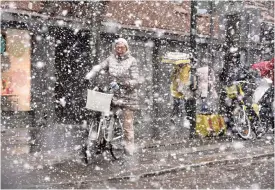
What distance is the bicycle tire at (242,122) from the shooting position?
1193cm

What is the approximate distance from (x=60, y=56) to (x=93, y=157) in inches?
401

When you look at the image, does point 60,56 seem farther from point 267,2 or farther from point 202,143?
point 267,2

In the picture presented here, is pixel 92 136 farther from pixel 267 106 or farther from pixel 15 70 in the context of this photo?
pixel 15 70

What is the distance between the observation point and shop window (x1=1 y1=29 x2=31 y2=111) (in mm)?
17156

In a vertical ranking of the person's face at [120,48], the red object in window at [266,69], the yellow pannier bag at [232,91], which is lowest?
the yellow pannier bag at [232,91]

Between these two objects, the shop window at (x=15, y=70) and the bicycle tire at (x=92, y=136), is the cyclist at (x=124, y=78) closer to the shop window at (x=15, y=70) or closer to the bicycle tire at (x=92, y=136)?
the bicycle tire at (x=92, y=136)

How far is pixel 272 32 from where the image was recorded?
80.2 ft

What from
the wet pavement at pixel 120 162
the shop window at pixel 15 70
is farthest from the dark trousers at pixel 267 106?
the shop window at pixel 15 70

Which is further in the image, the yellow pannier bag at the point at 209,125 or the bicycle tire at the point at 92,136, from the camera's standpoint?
the yellow pannier bag at the point at 209,125

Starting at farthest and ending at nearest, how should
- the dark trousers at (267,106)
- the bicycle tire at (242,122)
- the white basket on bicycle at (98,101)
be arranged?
the dark trousers at (267,106), the bicycle tire at (242,122), the white basket on bicycle at (98,101)

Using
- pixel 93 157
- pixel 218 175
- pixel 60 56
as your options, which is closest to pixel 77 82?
pixel 60 56

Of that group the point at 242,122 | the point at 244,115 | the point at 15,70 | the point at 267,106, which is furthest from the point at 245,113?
the point at 15,70

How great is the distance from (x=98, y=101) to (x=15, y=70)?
10.5m

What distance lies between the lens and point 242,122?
1198 cm
